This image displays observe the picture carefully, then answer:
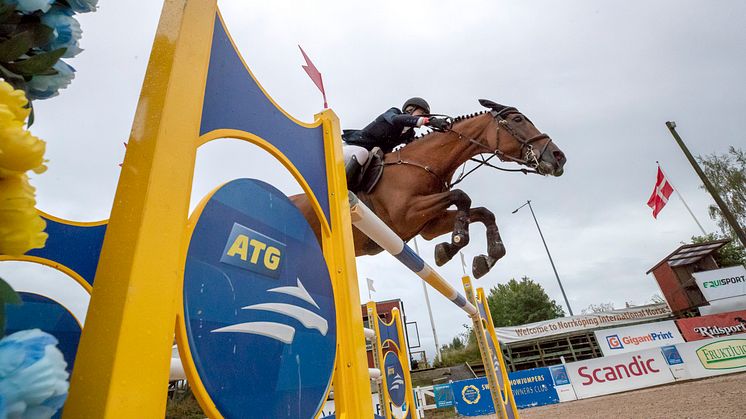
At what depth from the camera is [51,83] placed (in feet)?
1.42

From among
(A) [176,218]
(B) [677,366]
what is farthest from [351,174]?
(B) [677,366]

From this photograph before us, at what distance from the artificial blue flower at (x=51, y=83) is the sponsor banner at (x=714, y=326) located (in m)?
11.4

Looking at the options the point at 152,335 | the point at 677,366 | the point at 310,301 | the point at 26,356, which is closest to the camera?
the point at 26,356

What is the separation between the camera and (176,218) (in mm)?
432

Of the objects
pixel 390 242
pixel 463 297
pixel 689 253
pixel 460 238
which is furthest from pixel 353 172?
pixel 689 253

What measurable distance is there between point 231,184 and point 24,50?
27 cm

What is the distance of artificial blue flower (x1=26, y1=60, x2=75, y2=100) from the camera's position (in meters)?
0.42

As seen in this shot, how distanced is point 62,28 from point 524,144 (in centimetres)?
222

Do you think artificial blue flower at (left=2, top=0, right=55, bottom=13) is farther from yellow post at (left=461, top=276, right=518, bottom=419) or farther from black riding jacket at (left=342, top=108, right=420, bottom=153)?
yellow post at (left=461, top=276, right=518, bottom=419)

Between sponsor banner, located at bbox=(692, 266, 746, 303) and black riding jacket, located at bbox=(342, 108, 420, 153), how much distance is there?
479 inches

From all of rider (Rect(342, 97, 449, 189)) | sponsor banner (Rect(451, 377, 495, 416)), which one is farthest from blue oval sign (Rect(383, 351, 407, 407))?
sponsor banner (Rect(451, 377, 495, 416))

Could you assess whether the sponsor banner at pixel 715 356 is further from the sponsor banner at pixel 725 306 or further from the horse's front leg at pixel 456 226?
the horse's front leg at pixel 456 226

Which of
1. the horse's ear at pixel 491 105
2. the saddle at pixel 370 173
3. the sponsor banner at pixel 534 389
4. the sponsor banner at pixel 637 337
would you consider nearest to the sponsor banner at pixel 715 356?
the sponsor banner at pixel 637 337

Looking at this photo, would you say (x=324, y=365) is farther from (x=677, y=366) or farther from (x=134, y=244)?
(x=677, y=366)
